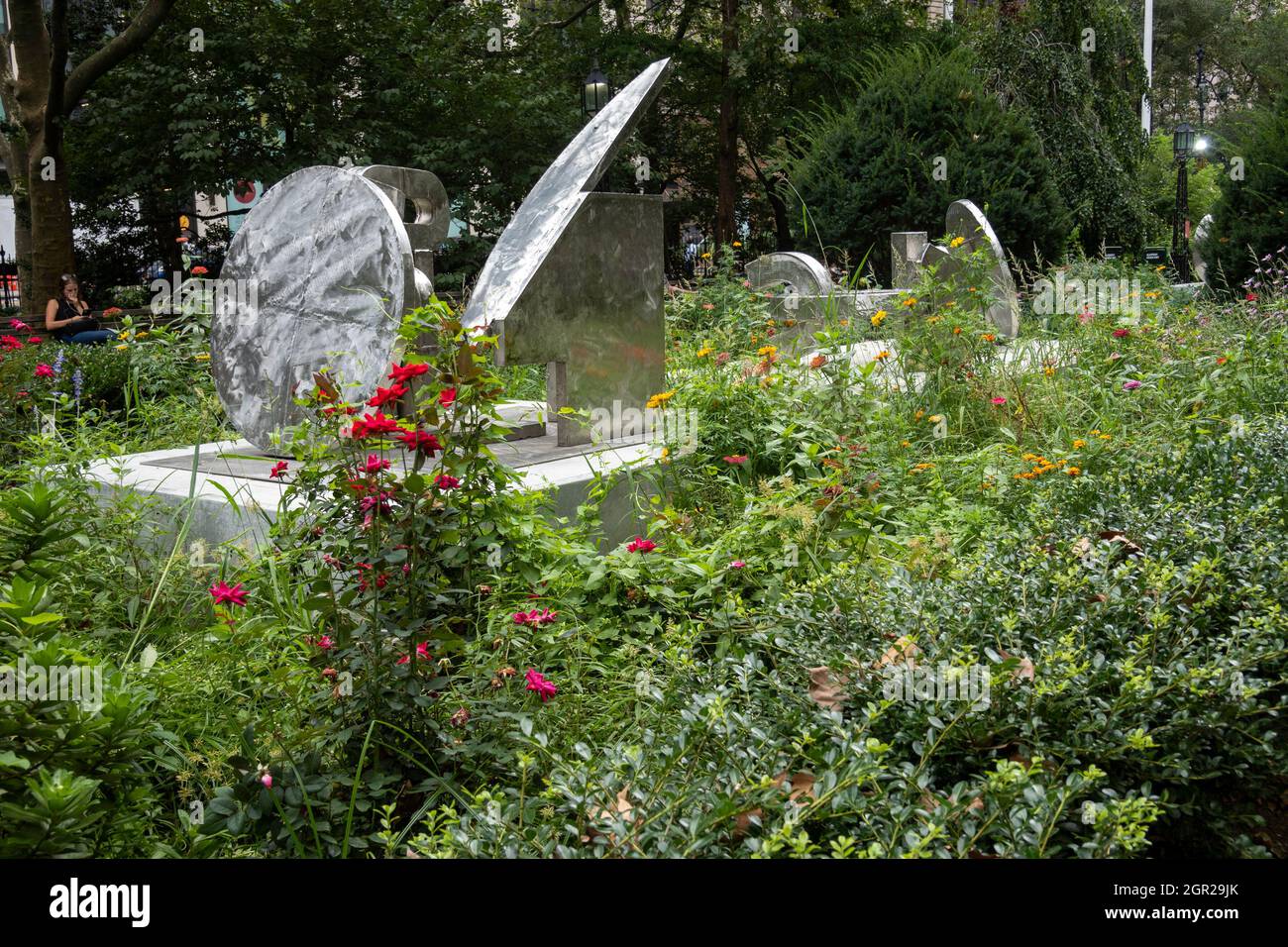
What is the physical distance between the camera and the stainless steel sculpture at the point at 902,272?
8.68 m

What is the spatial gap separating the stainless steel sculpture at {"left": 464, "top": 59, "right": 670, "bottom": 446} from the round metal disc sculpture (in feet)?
1.50

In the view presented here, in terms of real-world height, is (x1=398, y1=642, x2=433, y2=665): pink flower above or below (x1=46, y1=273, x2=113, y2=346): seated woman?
below

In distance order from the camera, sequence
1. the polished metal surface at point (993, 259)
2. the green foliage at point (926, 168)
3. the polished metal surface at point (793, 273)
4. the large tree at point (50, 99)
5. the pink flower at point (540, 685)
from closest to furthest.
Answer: the pink flower at point (540, 685) < the polished metal surface at point (993, 259) < the polished metal surface at point (793, 273) < the large tree at point (50, 99) < the green foliage at point (926, 168)

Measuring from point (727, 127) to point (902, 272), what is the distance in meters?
11.6

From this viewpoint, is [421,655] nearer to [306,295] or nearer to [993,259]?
[306,295]

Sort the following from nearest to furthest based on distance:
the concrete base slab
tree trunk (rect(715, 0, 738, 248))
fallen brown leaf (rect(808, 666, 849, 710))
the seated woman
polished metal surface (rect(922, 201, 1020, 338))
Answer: fallen brown leaf (rect(808, 666, 849, 710)), the concrete base slab, polished metal surface (rect(922, 201, 1020, 338)), the seated woman, tree trunk (rect(715, 0, 738, 248))

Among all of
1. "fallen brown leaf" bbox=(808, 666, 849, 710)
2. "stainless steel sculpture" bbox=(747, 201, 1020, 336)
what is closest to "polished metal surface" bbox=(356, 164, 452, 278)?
"stainless steel sculpture" bbox=(747, 201, 1020, 336)

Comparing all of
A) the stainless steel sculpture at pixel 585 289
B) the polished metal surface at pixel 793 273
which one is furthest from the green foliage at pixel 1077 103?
the stainless steel sculpture at pixel 585 289

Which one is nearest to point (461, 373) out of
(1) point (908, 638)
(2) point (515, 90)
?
(1) point (908, 638)

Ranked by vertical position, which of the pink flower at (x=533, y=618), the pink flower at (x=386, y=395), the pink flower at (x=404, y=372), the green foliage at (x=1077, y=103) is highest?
the green foliage at (x=1077, y=103)

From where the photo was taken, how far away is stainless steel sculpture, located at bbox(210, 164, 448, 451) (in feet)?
17.1

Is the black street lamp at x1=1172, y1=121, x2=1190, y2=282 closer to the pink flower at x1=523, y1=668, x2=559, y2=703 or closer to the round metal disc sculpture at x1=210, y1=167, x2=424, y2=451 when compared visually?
the round metal disc sculpture at x1=210, y1=167, x2=424, y2=451

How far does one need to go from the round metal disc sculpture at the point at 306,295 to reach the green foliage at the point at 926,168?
895cm

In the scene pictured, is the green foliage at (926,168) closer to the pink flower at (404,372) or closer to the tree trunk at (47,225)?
the tree trunk at (47,225)
